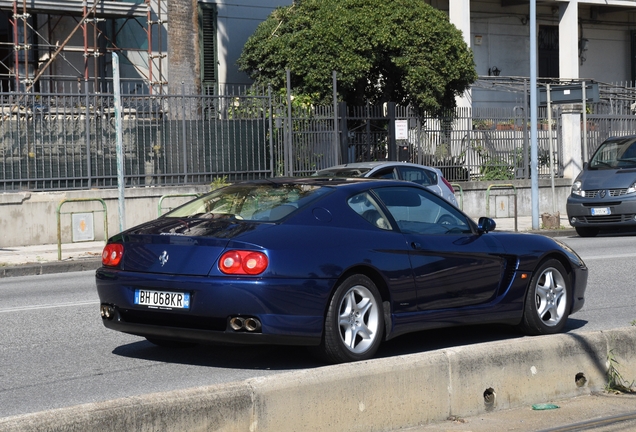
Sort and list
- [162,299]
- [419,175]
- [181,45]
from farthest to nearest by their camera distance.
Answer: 1. [181,45]
2. [419,175]
3. [162,299]

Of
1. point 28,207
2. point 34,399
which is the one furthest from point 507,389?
point 28,207

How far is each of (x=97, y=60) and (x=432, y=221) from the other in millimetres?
21128

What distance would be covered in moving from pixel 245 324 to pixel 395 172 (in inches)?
398

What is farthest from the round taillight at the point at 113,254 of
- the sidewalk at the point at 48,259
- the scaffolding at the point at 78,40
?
the scaffolding at the point at 78,40

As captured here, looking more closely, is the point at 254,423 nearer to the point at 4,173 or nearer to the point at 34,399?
the point at 34,399

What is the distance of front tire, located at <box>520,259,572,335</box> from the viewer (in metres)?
8.62

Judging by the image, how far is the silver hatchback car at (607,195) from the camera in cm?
1983

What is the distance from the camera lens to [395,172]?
662 inches

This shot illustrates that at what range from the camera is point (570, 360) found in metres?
6.89

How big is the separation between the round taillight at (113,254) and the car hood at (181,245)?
0.06m

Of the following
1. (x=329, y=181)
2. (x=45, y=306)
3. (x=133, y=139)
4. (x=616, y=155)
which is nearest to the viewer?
(x=329, y=181)

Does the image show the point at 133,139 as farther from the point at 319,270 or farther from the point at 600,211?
the point at 319,270

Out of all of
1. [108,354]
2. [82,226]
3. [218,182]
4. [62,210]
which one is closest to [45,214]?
[62,210]

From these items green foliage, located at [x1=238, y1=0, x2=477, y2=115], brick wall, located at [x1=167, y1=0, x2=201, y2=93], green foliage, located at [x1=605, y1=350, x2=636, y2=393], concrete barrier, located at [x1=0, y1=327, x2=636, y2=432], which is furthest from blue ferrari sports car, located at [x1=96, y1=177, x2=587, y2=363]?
green foliage, located at [x1=238, y1=0, x2=477, y2=115]
